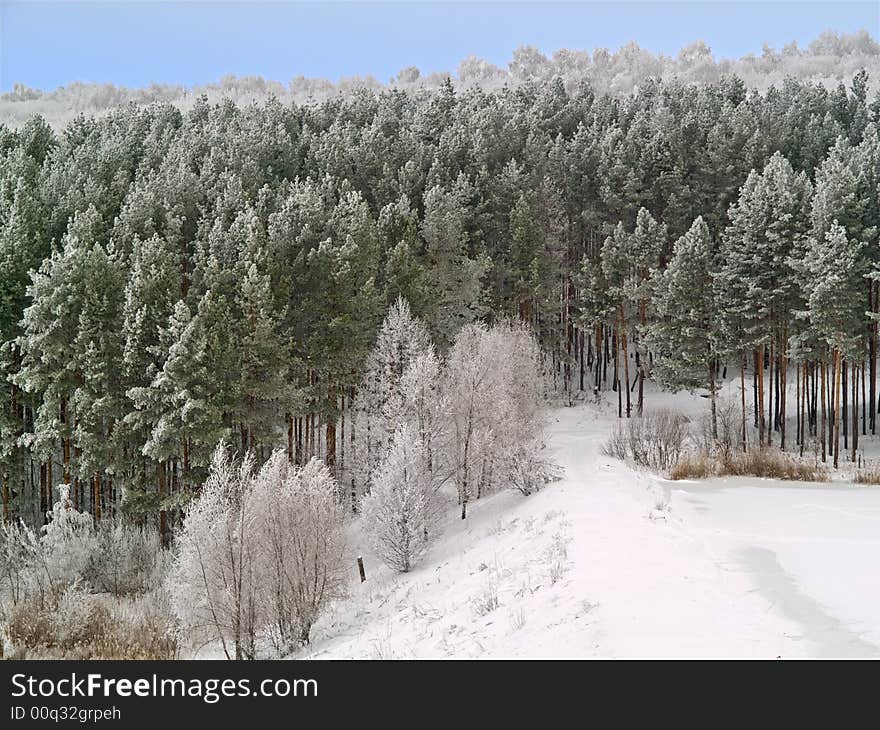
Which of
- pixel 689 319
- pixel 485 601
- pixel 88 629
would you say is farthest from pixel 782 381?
pixel 88 629

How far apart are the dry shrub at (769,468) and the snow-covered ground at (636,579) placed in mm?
1254

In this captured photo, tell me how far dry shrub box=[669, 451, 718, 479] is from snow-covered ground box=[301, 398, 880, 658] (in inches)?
50.2

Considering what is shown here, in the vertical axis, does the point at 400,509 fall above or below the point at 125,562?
above

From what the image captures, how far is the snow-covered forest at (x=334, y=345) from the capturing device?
84.4 feet

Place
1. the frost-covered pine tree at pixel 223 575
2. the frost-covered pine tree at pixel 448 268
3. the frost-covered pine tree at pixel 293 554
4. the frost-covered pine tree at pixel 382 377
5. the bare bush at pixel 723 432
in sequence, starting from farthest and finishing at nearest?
the frost-covered pine tree at pixel 448 268 → the frost-covered pine tree at pixel 382 377 → the bare bush at pixel 723 432 → the frost-covered pine tree at pixel 293 554 → the frost-covered pine tree at pixel 223 575

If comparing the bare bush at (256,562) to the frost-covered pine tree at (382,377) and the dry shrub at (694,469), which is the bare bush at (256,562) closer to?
the frost-covered pine tree at (382,377)

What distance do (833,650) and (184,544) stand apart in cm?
1776

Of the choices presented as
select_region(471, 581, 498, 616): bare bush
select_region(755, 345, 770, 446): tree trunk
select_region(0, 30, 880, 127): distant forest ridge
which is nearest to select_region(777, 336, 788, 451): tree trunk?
select_region(755, 345, 770, 446): tree trunk

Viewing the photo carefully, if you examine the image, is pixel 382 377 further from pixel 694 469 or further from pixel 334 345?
pixel 694 469

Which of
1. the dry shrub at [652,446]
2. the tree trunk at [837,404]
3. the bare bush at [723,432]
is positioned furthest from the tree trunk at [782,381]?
the dry shrub at [652,446]

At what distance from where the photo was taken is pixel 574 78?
171875 mm

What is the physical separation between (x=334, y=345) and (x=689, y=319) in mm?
21408

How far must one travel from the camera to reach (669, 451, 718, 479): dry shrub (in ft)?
97.5

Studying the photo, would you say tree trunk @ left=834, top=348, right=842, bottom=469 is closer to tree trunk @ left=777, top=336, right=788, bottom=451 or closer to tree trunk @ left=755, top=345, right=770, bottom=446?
tree trunk @ left=777, top=336, right=788, bottom=451
